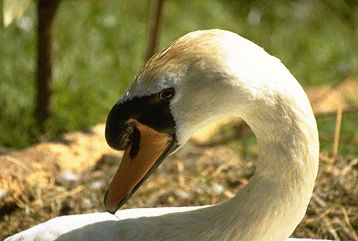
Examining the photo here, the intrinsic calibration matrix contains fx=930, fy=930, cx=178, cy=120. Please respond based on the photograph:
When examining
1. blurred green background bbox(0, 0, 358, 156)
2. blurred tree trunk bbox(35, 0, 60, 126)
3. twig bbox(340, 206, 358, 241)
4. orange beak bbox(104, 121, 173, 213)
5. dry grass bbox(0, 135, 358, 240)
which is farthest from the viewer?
blurred green background bbox(0, 0, 358, 156)

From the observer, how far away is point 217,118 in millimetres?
2473

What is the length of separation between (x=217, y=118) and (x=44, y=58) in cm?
196

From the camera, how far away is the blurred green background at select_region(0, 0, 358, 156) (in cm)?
478

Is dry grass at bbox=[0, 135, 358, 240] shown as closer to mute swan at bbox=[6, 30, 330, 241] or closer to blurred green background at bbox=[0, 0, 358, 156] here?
blurred green background at bbox=[0, 0, 358, 156]

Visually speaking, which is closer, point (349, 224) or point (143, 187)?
point (349, 224)

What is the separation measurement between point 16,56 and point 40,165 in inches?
52.5

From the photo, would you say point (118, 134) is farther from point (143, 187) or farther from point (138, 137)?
point (143, 187)

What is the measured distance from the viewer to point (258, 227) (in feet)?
8.63

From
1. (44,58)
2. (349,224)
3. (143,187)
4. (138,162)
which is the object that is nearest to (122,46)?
(44,58)

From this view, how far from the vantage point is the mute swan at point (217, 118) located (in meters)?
2.39

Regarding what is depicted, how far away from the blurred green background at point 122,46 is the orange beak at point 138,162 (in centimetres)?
182

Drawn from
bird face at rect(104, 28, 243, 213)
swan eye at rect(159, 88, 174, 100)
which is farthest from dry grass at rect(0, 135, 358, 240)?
swan eye at rect(159, 88, 174, 100)

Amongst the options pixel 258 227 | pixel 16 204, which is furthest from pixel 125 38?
pixel 258 227

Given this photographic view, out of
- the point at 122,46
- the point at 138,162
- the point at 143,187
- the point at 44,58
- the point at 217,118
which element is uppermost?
the point at 217,118
